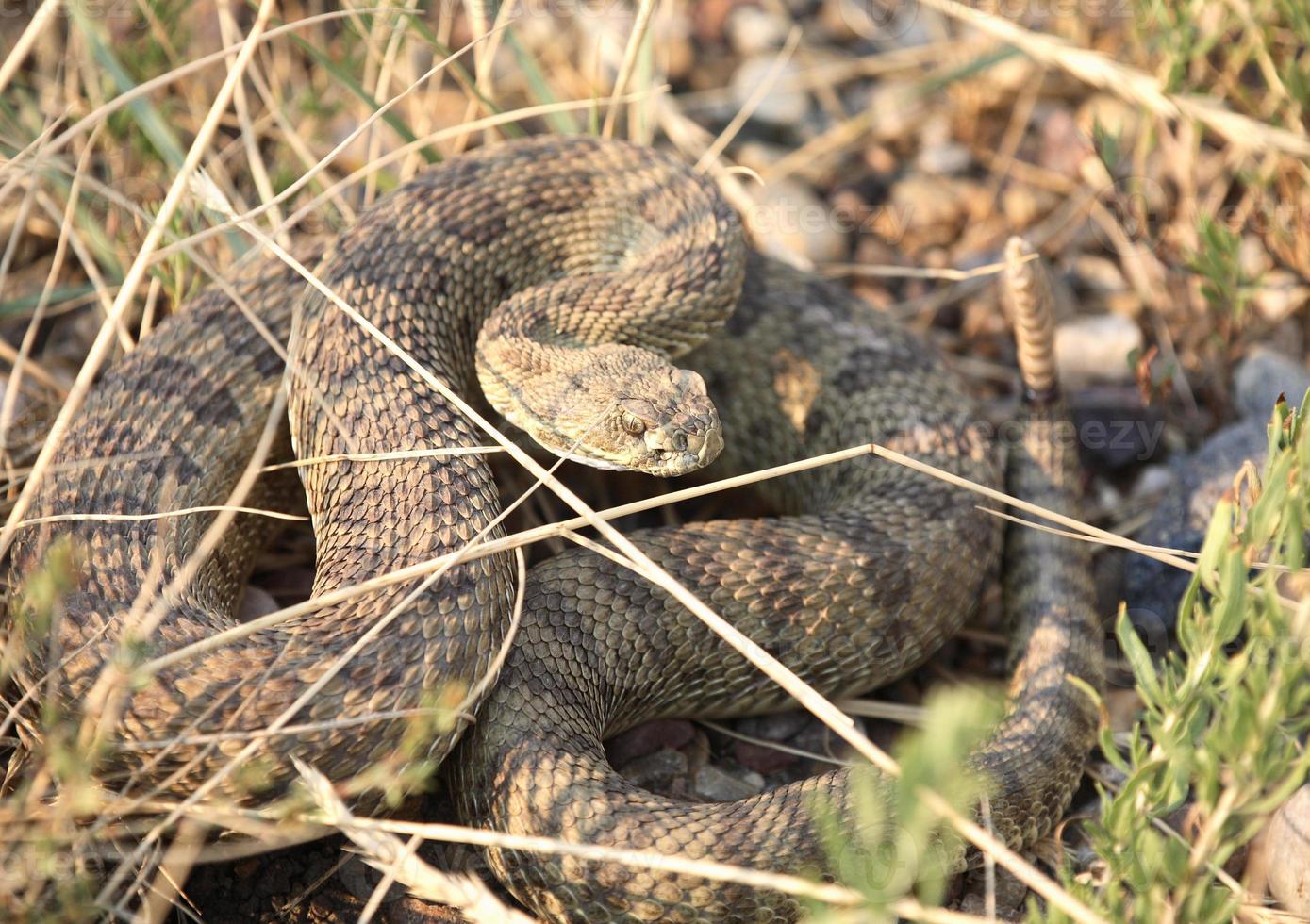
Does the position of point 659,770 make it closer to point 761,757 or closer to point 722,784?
point 722,784

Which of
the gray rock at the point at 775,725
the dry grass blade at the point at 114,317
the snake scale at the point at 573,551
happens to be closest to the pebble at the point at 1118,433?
the snake scale at the point at 573,551

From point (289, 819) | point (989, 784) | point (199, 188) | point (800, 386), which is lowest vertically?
point (989, 784)

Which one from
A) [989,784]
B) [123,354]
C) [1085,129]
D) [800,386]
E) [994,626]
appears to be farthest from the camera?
[1085,129]

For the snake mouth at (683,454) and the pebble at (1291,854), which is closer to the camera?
the pebble at (1291,854)

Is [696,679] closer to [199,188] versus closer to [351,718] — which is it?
[351,718]

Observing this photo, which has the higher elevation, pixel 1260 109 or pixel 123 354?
pixel 123 354

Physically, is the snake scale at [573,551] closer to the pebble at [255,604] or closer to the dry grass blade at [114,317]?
the pebble at [255,604]

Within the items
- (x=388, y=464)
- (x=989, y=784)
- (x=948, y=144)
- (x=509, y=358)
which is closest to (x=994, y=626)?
(x=989, y=784)
